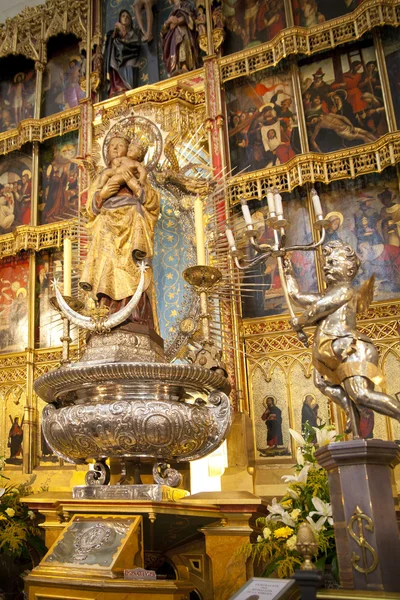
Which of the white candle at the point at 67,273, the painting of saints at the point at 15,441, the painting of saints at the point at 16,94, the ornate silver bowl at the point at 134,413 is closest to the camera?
the ornate silver bowl at the point at 134,413

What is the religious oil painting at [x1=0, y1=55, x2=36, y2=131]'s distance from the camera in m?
8.44

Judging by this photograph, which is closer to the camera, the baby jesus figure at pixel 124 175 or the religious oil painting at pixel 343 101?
the baby jesus figure at pixel 124 175

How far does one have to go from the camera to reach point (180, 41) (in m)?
7.23

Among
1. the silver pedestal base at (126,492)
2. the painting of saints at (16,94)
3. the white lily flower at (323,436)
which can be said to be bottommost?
the silver pedestal base at (126,492)

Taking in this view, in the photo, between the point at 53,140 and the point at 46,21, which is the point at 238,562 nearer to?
the point at 53,140

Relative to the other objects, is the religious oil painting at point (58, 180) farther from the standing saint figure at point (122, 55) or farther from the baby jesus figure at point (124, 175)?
the baby jesus figure at point (124, 175)

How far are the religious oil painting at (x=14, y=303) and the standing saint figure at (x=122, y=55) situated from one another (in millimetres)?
2359

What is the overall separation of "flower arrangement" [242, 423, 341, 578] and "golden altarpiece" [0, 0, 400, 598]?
140 cm

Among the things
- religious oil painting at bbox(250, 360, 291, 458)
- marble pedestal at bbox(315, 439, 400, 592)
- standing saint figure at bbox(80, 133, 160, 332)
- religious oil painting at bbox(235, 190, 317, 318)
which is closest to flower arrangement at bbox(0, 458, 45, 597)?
standing saint figure at bbox(80, 133, 160, 332)

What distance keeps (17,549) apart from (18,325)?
10.0 ft

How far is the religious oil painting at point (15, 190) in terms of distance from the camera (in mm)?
7777

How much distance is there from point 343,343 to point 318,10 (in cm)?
494

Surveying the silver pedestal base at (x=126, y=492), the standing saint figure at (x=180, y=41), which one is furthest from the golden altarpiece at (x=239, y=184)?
the silver pedestal base at (x=126, y=492)

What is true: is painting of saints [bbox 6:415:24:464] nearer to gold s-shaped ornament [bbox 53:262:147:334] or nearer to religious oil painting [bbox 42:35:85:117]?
gold s-shaped ornament [bbox 53:262:147:334]
